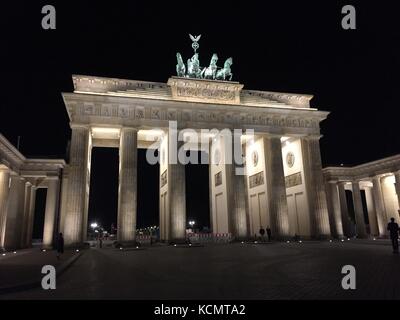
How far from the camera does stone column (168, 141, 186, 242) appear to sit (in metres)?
31.0

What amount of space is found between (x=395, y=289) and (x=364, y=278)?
1.59m

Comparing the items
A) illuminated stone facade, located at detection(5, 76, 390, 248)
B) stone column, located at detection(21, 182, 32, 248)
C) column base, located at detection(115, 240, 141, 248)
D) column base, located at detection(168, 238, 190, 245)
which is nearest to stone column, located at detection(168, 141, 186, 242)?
column base, located at detection(168, 238, 190, 245)

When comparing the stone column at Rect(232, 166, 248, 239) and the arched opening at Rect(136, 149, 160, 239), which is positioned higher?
the arched opening at Rect(136, 149, 160, 239)

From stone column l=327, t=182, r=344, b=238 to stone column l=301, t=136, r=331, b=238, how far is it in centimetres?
216

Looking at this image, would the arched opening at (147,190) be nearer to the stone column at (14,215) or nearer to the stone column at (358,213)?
the stone column at (14,215)

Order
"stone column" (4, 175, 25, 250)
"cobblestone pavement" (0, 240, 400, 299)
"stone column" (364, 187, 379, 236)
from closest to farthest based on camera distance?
"cobblestone pavement" (0, 240, 400, 299) < "stone column" (4, 175, 25, 250) < "stone column" (364, 187, 379, 236)

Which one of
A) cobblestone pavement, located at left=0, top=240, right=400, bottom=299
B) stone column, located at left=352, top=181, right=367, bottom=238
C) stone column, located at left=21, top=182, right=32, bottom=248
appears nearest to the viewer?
cobblestone pavement, located at left=0, top=240, right=400, bottom=299

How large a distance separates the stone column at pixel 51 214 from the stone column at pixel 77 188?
304 centimetres

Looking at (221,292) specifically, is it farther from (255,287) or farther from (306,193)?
(306,193)

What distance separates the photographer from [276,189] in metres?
34.7

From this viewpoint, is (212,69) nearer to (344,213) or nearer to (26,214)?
(344,213)

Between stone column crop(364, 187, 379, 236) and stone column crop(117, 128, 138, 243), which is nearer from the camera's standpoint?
stone column crop(117, 128, 138, 243)

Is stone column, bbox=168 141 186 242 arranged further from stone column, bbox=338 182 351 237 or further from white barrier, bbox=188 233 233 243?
stone column, bbox=338 182 351 237
